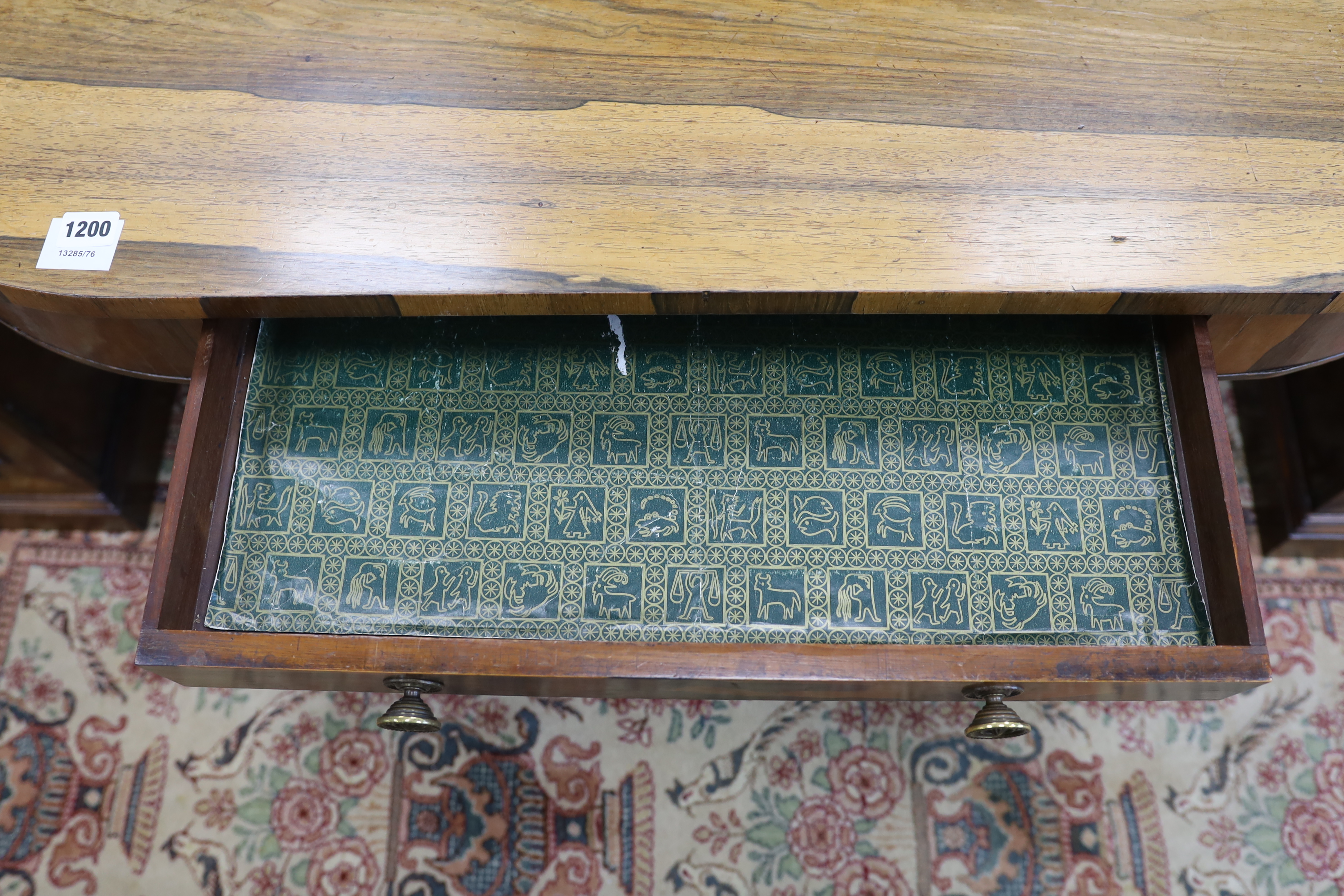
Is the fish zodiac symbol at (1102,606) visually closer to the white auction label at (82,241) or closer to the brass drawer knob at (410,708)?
the brass drawer knob at (410,708)

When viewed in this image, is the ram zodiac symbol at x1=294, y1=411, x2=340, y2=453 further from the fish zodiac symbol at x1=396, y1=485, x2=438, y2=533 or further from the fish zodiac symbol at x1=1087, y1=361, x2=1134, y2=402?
the fish zodiac symbol at x1=1087, y1=361, x2=1134, y2=402

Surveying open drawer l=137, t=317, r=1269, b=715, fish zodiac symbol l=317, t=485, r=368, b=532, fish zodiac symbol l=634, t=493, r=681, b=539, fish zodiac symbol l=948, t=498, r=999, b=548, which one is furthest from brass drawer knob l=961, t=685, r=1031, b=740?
fish zodiac symbol l=317, t=485, r=368, b=532

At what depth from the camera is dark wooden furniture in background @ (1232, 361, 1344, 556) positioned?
118 centimetres

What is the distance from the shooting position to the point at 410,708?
66cm

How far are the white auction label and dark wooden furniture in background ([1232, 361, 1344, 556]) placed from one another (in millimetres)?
1271

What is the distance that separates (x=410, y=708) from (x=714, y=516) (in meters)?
0.27

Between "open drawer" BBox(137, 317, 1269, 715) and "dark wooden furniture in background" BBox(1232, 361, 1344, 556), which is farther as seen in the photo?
"dark wooden furniture in background" BBox(1232, 361, 1344, 556)

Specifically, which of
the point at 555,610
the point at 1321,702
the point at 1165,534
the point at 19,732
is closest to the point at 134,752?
the point at 19,732

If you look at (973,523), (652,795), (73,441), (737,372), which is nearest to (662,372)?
(737,372)

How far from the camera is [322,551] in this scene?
71 centimetres

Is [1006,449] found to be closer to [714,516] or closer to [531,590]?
[714,516]

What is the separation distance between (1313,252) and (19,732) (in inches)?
58.0

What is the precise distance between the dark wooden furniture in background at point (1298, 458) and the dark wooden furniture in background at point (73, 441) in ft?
5.01

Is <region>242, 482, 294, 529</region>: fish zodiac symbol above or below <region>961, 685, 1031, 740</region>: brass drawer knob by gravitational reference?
above
